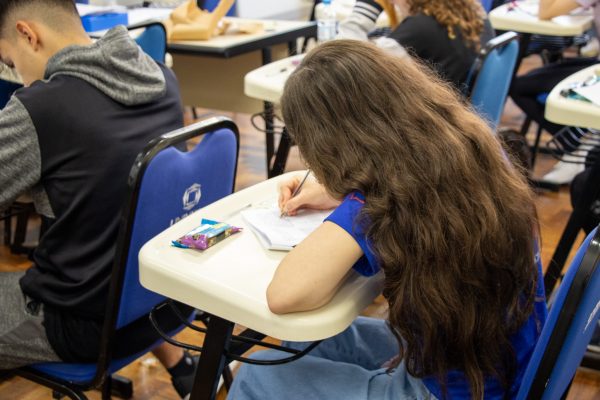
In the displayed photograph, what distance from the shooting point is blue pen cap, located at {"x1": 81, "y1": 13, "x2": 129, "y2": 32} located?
9.77ft

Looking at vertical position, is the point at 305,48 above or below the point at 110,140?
below

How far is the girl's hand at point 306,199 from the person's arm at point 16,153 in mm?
468

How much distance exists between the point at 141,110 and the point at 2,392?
101 cm

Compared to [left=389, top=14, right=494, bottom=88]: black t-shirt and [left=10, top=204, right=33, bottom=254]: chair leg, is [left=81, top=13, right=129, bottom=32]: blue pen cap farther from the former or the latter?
[left=389, top=14, right=494, bottom=88]: black t-shirt

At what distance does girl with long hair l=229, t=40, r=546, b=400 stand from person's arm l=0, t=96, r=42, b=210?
0.52m

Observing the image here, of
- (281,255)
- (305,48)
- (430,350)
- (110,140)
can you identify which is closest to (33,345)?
(110,140)

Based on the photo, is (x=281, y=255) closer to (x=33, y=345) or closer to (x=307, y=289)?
(x=307, y=289)

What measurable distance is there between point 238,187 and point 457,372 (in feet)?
7.90

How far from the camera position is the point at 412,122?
3.49 ft

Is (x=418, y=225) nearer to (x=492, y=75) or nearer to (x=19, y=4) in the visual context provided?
(x=19, y=4)

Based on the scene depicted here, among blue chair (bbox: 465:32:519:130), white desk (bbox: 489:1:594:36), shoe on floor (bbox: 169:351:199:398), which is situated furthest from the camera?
white desk (bbox: 489:1:594:36)

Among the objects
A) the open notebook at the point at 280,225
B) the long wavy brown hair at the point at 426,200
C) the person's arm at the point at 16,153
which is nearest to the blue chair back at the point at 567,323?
the long wavy brown hair at the point at 426,200

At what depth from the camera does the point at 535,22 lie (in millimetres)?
3227

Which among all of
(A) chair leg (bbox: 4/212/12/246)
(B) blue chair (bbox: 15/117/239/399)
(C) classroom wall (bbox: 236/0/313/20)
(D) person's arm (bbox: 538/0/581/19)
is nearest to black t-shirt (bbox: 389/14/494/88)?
(D) person's arm (bbox: 538/0/581/19)
